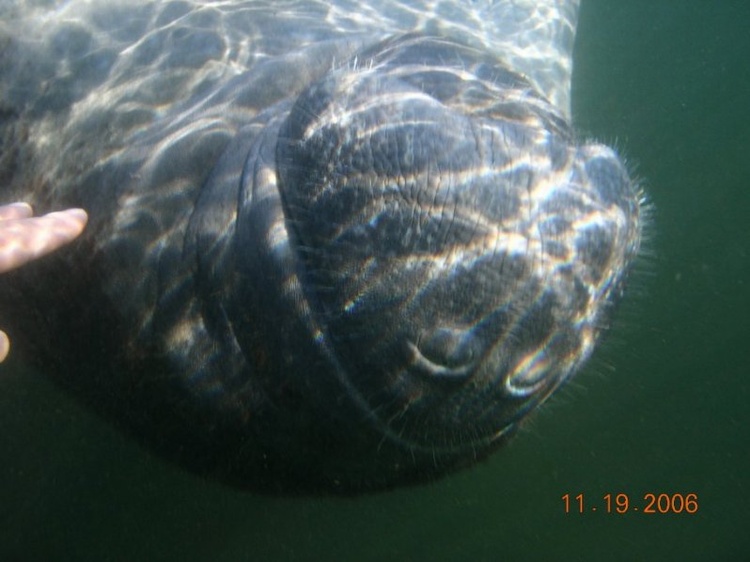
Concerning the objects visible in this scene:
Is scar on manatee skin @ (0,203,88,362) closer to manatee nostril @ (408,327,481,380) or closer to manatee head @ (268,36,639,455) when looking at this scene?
manatee head @ (268,36,639,455)

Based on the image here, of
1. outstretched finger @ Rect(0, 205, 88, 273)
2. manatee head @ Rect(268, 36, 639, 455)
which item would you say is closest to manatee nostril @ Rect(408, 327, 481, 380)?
manatee head @ Rect(268, 36, 639, 455)

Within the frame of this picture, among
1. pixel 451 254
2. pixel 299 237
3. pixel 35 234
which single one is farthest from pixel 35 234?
pixel 451 254

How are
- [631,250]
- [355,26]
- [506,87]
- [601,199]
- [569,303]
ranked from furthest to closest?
[355,26] < [506,87] < [631,250] < [601,199] < [569,303]

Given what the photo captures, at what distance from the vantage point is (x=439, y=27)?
14.8ft

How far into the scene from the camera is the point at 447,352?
1.65 meters

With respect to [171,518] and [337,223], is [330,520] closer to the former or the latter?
[171,518]

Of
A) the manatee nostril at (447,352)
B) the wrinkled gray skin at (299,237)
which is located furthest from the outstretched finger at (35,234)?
the manatee nostril at (447,352)

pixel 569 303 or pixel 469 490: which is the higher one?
pixel 569 303

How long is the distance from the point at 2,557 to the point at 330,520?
5.38 metres

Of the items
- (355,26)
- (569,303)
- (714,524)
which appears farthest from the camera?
(714,524)

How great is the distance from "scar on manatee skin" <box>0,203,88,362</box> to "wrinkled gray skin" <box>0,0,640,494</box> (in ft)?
0.35

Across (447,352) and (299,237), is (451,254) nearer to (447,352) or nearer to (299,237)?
(447,352)

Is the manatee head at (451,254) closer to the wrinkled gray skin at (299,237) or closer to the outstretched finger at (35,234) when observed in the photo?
the wrinkled gray skin at (299,237)

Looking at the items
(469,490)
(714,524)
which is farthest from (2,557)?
(714,524)
